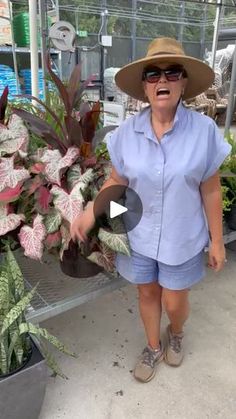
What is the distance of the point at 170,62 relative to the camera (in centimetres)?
Answer: 117

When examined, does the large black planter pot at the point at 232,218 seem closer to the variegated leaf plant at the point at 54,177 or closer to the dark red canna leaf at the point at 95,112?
the variegated leaf plant at the point at 54,177

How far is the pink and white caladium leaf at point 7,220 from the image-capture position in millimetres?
1416

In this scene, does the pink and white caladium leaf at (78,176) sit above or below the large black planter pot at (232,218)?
above

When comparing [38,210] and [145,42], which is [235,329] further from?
[145,42]

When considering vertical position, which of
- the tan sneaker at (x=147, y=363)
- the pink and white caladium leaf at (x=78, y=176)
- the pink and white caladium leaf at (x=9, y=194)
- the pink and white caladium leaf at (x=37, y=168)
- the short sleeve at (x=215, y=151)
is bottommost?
the tan sneaker at (x=147, y=363)

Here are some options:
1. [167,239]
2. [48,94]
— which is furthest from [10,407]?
[48,94]

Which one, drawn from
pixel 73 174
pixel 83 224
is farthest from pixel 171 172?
pixel 73 174

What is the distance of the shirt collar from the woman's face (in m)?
0.04

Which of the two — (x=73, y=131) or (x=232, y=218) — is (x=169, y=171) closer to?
(x=73, y=131)

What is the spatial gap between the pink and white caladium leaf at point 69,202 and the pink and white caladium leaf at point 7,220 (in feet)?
0.53

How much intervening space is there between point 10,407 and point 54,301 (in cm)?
45

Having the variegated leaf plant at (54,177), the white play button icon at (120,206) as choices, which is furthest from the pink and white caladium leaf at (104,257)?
the white play button icon at (120,206)

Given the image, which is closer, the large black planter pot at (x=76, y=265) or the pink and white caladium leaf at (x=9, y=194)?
the pink and white caladium leaf at (x=9, y=194)

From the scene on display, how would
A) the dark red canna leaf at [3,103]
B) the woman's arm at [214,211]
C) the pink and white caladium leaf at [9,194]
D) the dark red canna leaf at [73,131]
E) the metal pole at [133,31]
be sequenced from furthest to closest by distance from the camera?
the metal pole at [133,31]
the dark red canna leaf at [3,103]
the dark red canna leaf at [73,131]
the pink and white caladium leaf at [9,194]
the woman's arm at [214,211]
